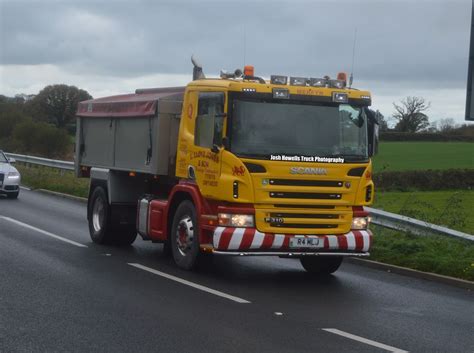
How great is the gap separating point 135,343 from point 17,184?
1996cm

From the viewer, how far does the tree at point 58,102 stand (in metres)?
67.8

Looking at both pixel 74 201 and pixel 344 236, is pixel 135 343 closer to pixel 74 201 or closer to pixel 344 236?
pixel 344 236

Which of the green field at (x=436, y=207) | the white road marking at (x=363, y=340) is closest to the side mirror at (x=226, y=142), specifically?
the white road marking at (x=363, y=340)

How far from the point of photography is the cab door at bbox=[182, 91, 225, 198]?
40.9ft

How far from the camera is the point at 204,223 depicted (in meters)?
12.7

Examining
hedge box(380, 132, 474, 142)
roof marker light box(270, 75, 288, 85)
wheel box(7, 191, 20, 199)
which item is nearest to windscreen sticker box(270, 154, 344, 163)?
roof marker light box(270, 75, 288, 85)

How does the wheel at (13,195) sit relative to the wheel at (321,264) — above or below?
above

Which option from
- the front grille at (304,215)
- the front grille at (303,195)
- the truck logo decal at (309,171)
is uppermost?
the truck logo decal at (309,171)

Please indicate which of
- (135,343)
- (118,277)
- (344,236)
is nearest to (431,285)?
(344,236)

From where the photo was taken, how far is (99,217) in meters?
16.8

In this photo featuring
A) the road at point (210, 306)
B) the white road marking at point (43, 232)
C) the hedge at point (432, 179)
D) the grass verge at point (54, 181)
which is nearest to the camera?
the road at point (210, 306)

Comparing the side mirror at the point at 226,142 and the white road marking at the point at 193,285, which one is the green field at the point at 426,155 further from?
the side mirror at the point at 226,142

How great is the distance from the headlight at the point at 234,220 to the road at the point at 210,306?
0.81m

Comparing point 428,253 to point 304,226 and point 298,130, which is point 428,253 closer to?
point 304,226
